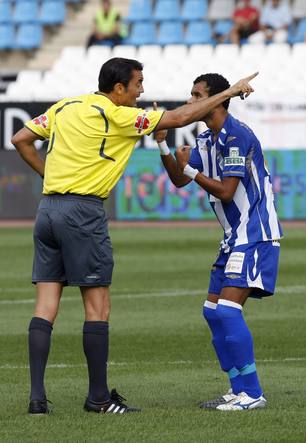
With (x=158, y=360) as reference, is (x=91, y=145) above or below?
above

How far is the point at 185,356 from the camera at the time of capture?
930cm

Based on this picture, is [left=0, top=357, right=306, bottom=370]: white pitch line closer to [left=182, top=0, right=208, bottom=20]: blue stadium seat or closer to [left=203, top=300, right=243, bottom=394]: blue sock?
[left=203, top=300, right=243, bottom=394]: blue sock

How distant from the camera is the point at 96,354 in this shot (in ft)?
22.8

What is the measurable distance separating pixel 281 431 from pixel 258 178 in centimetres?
159

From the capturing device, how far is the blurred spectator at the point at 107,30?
2872cm

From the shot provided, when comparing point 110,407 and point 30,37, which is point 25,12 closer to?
point 30,37

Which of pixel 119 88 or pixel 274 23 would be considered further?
pixel 274 23

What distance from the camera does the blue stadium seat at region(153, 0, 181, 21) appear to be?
2969cm

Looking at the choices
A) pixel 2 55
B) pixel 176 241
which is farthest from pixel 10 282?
pixel 2 55

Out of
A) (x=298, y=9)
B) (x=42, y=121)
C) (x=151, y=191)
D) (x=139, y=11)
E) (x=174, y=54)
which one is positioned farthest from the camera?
(x=139, y=11)

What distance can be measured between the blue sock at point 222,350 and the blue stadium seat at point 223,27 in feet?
72.7

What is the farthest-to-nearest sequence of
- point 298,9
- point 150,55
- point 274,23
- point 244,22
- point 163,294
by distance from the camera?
1. point 298,9
2. point 274,23
3. point 244,22
4. point 150,55
5. point 163,294

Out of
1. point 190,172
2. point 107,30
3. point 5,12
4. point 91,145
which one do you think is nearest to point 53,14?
point 5,12

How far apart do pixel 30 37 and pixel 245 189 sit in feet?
79.6
